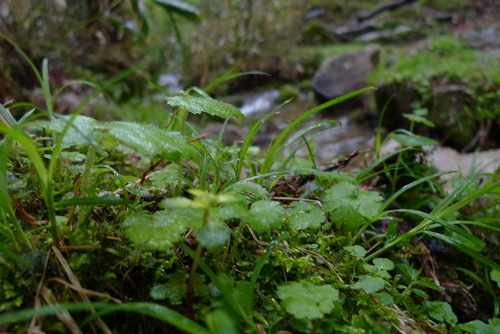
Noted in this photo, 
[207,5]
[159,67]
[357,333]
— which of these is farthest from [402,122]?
[207,5]

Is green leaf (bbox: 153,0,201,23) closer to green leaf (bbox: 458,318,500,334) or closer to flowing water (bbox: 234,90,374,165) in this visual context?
flowing water (bbox: 234,90,374,165)

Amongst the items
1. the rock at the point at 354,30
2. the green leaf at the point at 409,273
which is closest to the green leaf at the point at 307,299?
the green leaf at the point at 409,273

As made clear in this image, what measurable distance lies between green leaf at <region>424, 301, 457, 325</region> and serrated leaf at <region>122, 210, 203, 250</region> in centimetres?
84

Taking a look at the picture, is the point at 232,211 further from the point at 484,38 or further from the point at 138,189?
the point at 484,38

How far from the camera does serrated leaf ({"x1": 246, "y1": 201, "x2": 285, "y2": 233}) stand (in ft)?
2.39

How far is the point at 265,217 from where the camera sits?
2.45 feet

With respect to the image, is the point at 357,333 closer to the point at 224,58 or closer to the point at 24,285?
the point at 24,285

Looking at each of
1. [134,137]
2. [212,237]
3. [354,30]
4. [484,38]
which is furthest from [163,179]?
[354,30]

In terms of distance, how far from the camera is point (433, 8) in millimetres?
9953

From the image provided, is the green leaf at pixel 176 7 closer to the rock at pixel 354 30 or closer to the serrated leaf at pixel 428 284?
the serrated leaf at pixel 428 284

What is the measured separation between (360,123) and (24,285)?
4.94 meters

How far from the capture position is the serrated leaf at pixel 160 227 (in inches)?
25.3

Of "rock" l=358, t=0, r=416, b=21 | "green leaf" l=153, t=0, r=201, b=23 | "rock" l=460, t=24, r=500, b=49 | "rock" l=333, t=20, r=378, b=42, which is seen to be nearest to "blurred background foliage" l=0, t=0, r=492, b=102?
"green leaf" l=153, t=0, r=201, b=23

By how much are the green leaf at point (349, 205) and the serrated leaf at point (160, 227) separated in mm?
481
